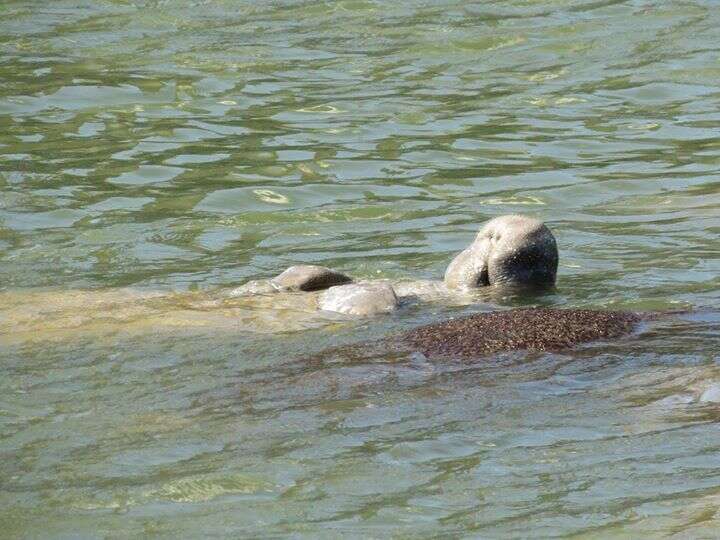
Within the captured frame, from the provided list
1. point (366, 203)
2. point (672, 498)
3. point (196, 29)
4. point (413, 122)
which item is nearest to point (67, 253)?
point (366, 203)

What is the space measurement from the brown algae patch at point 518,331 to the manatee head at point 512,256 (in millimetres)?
1009

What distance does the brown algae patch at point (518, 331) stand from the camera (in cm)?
746

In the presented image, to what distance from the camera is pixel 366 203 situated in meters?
12.1

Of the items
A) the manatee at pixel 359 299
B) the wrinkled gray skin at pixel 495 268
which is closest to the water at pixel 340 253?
the manatee at pixel 359 299

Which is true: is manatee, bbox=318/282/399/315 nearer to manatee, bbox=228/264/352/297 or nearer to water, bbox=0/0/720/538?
water, bbox=0/0/720/538

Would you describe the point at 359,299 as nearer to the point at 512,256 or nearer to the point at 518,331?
the point at 512,256

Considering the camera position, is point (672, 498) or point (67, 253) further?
point (67, 253)

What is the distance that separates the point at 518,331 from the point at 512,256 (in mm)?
1417

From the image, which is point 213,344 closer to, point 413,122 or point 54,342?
point 54,342

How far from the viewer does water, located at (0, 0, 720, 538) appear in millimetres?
5770

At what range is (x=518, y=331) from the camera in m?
7.59

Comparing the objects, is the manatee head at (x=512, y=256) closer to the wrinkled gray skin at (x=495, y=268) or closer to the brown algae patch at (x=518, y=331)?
the wrinkled gray skin at (x=495, y=268)

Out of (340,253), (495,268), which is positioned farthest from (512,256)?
(340,253)

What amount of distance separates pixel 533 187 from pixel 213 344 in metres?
5.13
